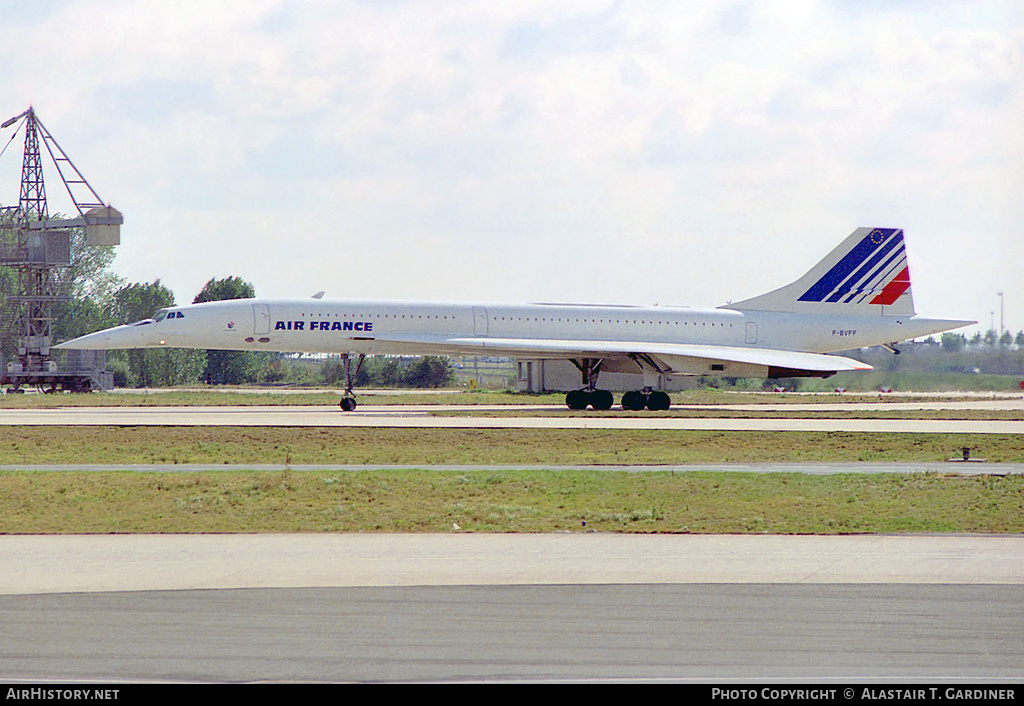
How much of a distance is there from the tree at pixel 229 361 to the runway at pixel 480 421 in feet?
165

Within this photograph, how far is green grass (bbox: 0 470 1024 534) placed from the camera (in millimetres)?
13750

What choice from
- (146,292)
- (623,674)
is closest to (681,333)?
(623,674)

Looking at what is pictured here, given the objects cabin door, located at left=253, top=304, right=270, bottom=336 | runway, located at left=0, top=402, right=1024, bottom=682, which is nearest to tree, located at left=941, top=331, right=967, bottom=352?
cabin door, located at left=253, top=304, right=270, bottom=336

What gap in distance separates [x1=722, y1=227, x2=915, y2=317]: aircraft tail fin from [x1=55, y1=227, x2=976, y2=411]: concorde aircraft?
40mm

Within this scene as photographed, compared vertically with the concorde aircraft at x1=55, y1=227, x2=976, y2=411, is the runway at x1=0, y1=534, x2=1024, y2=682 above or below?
below

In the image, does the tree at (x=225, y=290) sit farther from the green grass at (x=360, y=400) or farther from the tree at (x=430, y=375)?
the green grass at (x=360, y=400)

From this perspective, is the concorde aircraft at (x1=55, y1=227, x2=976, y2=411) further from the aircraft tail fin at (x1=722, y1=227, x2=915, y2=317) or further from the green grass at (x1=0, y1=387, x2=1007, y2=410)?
the green grass at (x1=0, y1=387, x2=1007, y2=410)

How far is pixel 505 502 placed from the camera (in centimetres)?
1574

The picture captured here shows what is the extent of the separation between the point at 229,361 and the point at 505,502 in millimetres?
75542

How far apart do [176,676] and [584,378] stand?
33892 mm


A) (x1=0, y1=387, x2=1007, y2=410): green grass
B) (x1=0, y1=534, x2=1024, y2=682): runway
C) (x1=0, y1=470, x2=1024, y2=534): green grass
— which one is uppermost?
(x1=0, y1=387, x2=1007, y2=410): green grass

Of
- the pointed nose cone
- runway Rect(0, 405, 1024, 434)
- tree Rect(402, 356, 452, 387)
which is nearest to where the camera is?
runway Rect(0, 405, 1024, 434)

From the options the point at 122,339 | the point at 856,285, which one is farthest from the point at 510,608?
the point at 856,285

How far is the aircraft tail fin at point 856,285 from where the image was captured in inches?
1784
